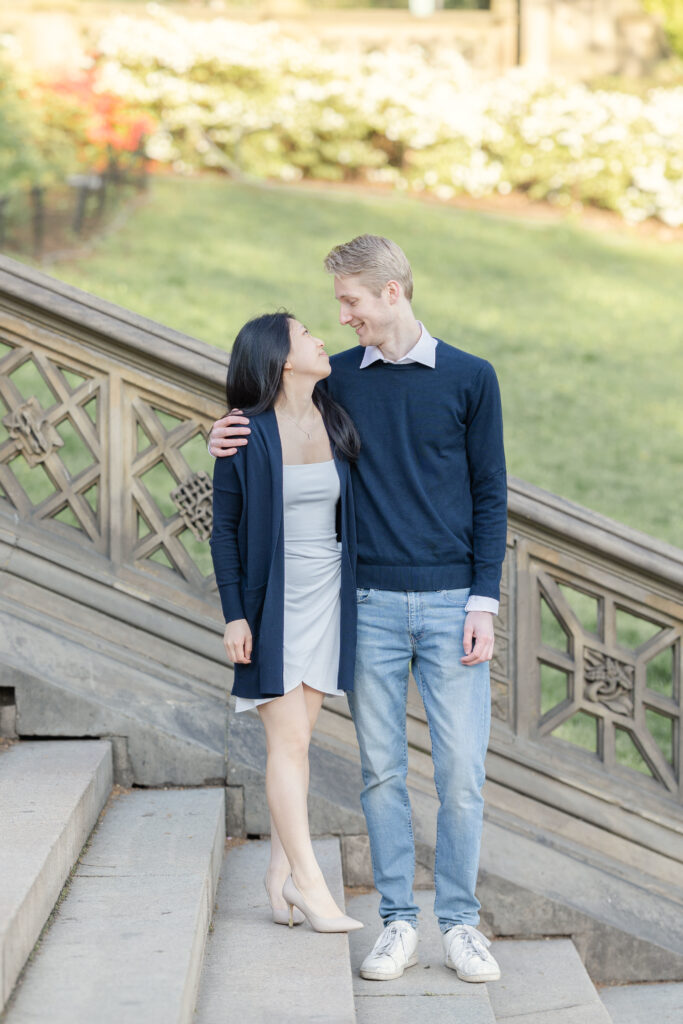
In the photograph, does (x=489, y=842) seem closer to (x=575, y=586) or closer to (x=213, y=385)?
(x=575, y=586)

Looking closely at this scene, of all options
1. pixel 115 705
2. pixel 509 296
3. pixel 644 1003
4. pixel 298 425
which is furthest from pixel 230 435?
→ pixel 509 296

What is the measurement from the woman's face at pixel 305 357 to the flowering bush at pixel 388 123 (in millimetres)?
11502

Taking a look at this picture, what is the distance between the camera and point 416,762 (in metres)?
4.46

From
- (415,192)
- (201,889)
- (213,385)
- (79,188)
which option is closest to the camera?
(201,889)

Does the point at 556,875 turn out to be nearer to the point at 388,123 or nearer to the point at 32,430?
the point at 32,430

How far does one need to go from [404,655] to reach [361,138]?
12396 mm

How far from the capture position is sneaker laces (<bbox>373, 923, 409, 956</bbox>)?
3578 mm

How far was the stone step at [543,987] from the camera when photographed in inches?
149

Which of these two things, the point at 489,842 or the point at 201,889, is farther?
the point at 489,842

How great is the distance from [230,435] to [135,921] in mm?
1414

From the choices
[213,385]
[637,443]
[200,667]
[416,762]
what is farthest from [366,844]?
[637,443]

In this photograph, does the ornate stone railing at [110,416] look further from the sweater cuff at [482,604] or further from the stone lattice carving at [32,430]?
the sweater cuff at [482,604]

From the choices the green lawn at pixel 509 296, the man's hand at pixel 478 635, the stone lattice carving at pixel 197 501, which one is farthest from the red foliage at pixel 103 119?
the man's hand at pixel 478 635

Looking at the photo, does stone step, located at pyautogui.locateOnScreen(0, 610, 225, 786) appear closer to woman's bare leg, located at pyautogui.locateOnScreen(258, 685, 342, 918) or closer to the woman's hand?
woman's bare leg, located at pyautogui.locateOnScreen(258, 685, 342, 918)
